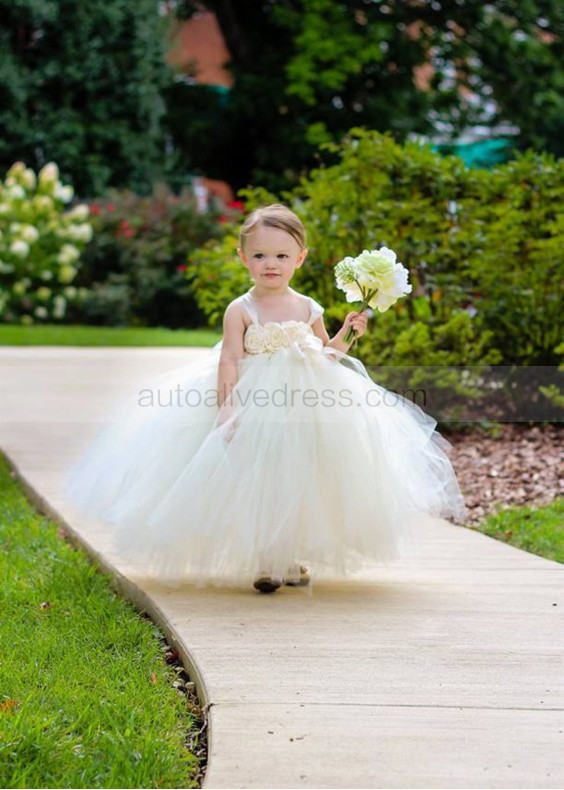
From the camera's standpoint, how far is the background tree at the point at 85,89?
24.3 m

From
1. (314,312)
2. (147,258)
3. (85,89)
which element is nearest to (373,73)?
(85,89)

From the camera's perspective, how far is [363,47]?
78.0ft

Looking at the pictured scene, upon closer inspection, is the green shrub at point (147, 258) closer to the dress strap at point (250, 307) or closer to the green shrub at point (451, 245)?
the green shrub at point (451, 245)

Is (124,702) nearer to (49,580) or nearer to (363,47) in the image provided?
(49,580)

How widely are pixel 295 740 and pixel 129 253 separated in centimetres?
1705

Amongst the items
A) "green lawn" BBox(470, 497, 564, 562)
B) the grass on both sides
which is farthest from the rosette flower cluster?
"green lawn" BBox(470, 497, 564, 562)

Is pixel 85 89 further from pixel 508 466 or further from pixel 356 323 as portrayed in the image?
pixel 356 323

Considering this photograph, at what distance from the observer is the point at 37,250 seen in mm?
19000

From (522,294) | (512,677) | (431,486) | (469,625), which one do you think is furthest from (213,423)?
(522,294)

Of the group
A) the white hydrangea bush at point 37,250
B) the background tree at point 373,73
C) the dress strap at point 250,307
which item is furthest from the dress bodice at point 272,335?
the background tree at point 373,73

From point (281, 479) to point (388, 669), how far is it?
94 cm

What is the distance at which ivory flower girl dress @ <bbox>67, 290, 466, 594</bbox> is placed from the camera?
4.46m

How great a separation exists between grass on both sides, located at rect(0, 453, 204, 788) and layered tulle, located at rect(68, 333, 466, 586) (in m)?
0.36

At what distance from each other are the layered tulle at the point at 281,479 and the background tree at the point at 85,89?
20.3 metres
